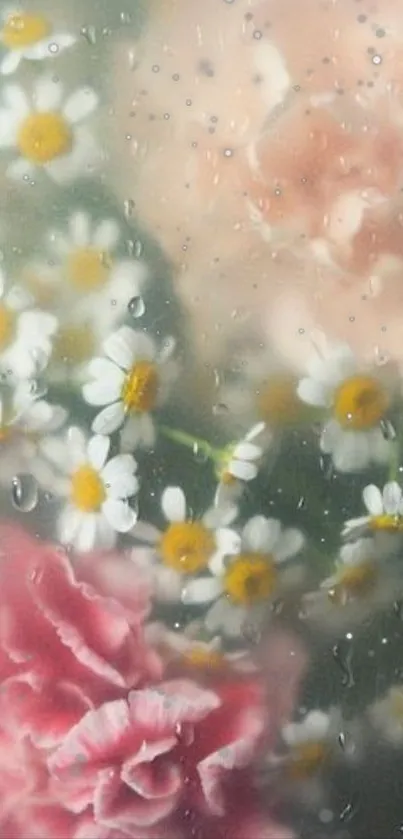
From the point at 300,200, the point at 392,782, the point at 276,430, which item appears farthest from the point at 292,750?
the point at 300,200

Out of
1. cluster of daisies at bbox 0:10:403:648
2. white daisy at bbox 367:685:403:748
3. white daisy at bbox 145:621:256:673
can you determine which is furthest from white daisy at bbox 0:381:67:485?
white daisy at bbox 367:685:403:748

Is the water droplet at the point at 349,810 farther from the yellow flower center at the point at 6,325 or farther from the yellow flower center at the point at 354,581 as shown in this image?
the yellow flower center at the point at 6,325

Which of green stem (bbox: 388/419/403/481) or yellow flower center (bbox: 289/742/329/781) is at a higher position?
green stem (bbox: 388/419/403/481)

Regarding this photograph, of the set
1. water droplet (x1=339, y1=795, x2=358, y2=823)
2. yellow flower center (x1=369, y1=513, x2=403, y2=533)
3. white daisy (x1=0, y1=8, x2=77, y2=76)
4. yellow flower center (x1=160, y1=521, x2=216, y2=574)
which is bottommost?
water droplet (x1=339, y1=795, x2=358, y2=823)

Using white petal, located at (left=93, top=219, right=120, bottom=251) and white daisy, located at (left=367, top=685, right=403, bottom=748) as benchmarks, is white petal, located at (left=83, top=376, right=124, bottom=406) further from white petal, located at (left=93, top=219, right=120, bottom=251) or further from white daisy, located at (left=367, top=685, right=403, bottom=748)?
white daisy, located at (left=367, top=685, right=403, bottom=748)

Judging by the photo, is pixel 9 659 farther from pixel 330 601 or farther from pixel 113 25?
pixel 113 25

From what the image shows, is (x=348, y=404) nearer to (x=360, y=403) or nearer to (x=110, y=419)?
(x=360, y=403)
